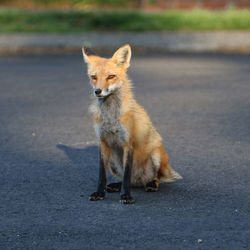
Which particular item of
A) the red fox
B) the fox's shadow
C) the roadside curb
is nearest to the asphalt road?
the fox's shadow

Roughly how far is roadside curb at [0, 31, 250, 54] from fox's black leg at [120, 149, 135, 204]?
1100cm

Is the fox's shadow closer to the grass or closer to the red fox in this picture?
the red fox

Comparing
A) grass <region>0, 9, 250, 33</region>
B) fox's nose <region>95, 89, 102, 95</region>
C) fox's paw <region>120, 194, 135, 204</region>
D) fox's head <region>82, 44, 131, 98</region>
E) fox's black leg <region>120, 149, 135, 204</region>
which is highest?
fox's head <region>82, 44, 131, 98</region>

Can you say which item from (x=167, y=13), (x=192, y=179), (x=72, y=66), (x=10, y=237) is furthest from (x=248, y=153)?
(x=167, y=13)

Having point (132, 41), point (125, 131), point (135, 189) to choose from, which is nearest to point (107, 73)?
point (125, 131)

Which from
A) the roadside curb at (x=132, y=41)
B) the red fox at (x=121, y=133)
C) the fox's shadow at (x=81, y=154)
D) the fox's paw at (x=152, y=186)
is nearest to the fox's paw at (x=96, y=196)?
the red fox at (x=121, y=133)

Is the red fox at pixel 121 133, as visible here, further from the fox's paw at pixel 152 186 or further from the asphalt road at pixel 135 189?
the asphalt road at pixel 135 189

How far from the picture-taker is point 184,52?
15555 millimetres

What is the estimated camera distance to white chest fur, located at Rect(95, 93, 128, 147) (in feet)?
16.8

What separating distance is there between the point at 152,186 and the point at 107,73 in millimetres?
1287

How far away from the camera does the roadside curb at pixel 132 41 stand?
627 inches

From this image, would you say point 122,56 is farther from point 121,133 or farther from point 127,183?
point 127,183

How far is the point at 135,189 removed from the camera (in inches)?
218

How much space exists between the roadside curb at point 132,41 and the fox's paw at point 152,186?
1083 cm
